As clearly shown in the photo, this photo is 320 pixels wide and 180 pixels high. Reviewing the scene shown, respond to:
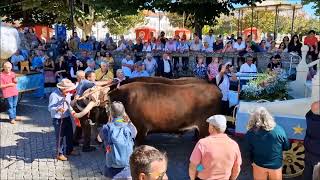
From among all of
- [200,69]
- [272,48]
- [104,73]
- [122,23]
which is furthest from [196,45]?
[122,23]

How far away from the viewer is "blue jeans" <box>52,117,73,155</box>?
7.37 meters

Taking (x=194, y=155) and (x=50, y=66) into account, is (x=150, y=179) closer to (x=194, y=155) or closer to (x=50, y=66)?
(x=194, y=155)

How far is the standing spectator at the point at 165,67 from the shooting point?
43.4ft

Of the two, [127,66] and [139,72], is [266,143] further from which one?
[127,66]

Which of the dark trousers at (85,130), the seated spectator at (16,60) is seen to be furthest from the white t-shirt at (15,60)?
the dark trousers at (85,130)

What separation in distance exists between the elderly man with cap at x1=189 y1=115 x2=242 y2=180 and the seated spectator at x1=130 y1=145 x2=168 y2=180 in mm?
1478

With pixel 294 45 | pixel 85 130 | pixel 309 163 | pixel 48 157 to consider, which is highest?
pixel 294 45

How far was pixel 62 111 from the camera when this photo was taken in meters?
7.21

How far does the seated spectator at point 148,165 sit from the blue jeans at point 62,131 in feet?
15.0

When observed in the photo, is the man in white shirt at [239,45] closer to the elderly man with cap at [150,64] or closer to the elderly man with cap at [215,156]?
the elderly man with cap at [150,64]

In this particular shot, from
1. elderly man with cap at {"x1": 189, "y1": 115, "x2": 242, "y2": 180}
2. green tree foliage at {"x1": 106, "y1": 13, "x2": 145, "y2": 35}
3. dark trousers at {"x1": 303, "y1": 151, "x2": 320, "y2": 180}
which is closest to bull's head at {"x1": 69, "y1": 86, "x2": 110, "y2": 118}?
elderly man with cap at {"x1": 189, "y1": 115, "x2": 242, "y2": 180}

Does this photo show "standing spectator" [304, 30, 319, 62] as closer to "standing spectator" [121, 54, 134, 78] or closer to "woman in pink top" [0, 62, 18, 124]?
"standing spectator" [121, 54, 134, 78]

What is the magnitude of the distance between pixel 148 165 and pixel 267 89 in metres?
4.66

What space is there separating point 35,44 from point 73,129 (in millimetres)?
10749
